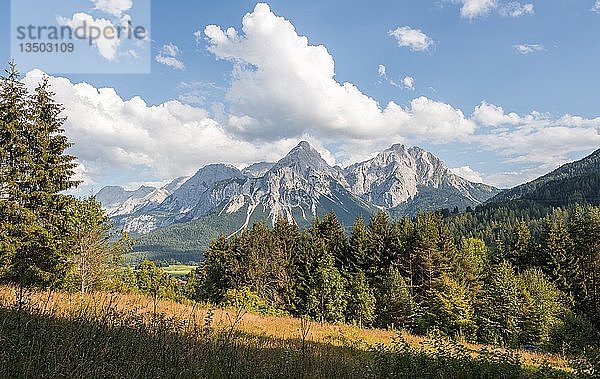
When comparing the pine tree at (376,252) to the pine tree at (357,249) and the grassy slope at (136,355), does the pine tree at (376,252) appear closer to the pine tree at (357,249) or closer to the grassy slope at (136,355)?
the pine tree at (357,249)

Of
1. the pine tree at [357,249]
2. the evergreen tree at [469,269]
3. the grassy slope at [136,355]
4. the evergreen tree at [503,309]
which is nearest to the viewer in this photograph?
the grassy slope at [136,355]

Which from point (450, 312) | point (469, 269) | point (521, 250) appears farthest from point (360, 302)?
point (521, 250)

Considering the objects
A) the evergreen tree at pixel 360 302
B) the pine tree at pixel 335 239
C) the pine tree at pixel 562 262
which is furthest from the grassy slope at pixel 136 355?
the pine tree at pixel 562 262

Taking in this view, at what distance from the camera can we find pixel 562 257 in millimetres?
53000

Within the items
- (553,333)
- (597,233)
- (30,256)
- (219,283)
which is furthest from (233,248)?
(597,233)

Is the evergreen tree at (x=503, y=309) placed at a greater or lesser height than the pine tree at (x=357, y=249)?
lesser

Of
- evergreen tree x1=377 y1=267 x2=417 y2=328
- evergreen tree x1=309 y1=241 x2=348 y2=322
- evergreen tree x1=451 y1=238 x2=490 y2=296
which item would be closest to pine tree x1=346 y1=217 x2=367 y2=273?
evergreen tree x1=309 y1=241 x2=348 y2=322

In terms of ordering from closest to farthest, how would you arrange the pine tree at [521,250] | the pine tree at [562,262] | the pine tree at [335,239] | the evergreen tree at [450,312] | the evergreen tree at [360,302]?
the evergreen tree at [450,312]
the evergreen tree at [360,302]
the pine tree at [562,262]
the pine tree at [335,239]
the pine tree at [521,250]

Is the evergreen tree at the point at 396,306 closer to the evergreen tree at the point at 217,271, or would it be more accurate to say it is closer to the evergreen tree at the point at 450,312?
the evergreen tree at the point at 450,312

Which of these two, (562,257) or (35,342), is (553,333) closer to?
(562,257)

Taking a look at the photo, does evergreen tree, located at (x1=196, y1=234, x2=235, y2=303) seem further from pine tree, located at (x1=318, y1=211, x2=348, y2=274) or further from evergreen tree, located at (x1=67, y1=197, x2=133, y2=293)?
evergreen tree, located at (x1=67, y1=197, x2=133, y2=293)

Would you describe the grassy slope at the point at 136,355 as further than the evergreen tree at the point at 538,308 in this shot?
No

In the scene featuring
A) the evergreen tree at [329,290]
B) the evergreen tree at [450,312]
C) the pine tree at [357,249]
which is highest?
the pine tree at [357,249]

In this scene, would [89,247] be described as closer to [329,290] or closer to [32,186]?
[32,186]
